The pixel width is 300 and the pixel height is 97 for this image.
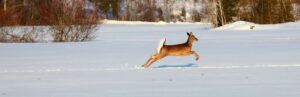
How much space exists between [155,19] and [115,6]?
624cm

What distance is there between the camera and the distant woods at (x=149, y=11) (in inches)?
1254

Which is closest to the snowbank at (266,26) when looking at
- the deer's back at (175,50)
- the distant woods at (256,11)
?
the distant woods at (256,11)

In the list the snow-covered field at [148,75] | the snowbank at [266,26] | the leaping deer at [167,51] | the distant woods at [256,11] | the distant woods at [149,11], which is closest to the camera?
the snow-covered field at [148,75]

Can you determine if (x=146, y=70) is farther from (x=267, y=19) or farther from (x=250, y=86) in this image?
(x=267, y=19)

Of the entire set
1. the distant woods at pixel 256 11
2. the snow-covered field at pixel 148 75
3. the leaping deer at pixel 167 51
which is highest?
the distant woods at pixel 256 11

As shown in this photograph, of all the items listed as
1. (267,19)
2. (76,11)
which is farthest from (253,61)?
(267,19)

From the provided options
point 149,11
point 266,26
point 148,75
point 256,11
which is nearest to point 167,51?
point 148,75

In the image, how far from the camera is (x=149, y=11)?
89.1 m

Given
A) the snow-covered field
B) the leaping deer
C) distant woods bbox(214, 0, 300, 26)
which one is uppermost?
distant woods bbox(214, 0, 300, 26)

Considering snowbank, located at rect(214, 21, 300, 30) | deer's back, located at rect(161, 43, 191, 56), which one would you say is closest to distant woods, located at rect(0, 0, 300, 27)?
snowbank, located at rect(214, 21, 300, 30)

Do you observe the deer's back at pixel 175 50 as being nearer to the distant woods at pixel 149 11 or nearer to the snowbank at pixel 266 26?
the distant woods at pixel 149 11

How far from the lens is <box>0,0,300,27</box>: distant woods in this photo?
3184cm

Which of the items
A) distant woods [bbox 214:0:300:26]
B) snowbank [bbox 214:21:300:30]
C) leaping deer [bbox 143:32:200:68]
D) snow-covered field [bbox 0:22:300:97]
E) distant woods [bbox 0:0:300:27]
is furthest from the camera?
distant woods [bbox 214:0:300:26]

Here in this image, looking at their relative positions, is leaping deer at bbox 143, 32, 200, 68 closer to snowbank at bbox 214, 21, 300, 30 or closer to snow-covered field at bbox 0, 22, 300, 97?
snow-covered field at bbox 0, 22, 300, 97
